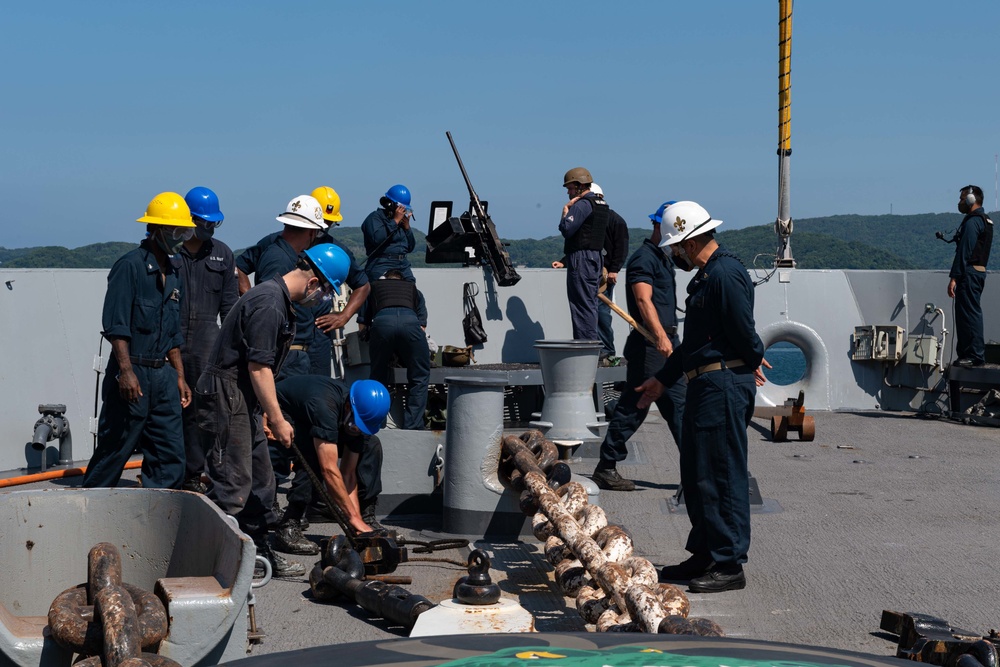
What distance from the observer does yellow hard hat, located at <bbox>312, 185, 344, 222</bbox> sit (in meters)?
9.84

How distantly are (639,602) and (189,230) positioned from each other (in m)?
3.97

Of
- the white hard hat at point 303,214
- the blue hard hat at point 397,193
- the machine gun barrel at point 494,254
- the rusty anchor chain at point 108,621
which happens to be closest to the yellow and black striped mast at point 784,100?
the machine gun barrel at point 494,254

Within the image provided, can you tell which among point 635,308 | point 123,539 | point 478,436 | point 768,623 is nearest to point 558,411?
point 635,308

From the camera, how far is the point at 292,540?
688cm

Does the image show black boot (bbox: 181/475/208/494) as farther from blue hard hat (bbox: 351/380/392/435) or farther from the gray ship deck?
blue hard hat (bbox: 351/380/392/435)

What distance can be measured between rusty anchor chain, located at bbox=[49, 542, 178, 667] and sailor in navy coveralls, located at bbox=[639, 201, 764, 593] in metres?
3.09

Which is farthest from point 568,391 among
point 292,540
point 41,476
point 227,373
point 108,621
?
point 108,621

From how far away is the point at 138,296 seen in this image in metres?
7.27

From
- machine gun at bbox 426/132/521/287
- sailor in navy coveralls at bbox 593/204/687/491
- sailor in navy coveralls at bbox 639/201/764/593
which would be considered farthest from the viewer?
machine gun at bbox 426/132/521/287

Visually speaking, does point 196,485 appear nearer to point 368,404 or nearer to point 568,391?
point 368,404

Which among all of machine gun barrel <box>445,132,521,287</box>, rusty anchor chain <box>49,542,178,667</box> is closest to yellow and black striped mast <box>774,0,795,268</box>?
machine gun barrel <box>445,132,521,287</box>

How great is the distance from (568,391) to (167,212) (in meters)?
3.48

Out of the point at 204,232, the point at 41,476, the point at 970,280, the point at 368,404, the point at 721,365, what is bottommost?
the point at 41,476

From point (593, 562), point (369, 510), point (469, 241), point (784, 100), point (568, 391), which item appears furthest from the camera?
point (784, 100)
